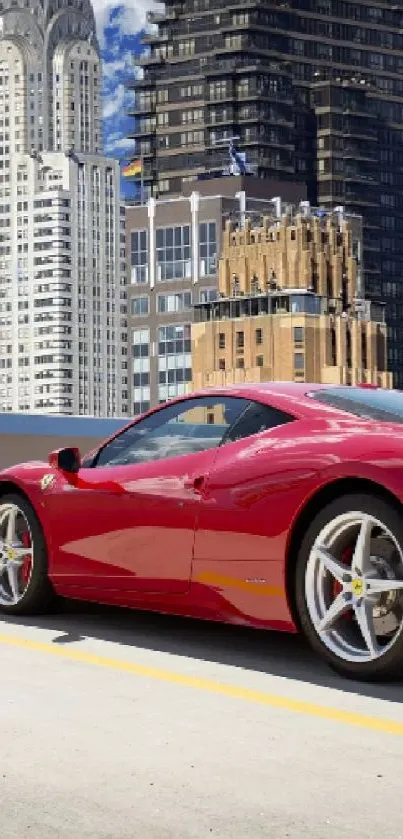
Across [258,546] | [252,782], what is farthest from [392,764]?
[258,546]

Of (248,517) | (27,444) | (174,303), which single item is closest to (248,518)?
(248,517)

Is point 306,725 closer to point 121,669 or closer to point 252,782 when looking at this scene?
point 252,782

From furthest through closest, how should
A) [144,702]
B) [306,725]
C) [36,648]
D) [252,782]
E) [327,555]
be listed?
[36,648], [327,555], [144,702], [306,725], [252,782]

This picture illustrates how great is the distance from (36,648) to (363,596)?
1.63 metres

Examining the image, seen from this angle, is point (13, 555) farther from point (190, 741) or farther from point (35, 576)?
point (190, 741)

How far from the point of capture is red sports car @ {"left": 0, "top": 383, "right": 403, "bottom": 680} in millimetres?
5863

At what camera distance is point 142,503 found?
685cm

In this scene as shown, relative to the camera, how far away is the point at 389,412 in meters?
6.35

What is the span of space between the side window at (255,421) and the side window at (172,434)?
4 cm

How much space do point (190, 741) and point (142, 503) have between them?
203 centimetres

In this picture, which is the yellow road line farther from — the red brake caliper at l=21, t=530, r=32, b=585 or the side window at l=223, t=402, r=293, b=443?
the side window at l=223, t=402, r=293, b=443

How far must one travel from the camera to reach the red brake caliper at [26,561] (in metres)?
7.74

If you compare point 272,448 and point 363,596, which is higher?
point 272,448

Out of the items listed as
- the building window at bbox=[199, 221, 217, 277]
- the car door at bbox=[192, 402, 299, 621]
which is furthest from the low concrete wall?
the building window at bbox=[199, 221, 217, 277]
